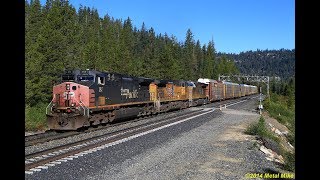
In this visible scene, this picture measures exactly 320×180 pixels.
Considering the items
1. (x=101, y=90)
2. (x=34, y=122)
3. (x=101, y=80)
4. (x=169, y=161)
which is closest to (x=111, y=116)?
(x=101, y=90)

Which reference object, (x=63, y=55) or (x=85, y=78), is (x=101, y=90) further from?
(x=63, y=55)

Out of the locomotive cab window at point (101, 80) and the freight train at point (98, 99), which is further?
the locomotive cab window at point (101, 80)

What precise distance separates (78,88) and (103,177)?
10.6m

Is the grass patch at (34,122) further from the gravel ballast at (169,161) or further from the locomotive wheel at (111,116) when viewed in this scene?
the gravel ballast at (169,161)

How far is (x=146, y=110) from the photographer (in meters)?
30.0

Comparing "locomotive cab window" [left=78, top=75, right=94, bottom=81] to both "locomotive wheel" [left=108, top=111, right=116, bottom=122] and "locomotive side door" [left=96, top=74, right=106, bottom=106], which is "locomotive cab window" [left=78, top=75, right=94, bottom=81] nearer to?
"locomotive side door" [left=96, top=74, right=106, bottom=106]

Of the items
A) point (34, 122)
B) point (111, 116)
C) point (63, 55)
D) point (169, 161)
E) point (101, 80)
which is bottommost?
point (169, 161)

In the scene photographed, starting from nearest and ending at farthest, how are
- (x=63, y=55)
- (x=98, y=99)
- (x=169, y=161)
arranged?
(x=169, y=161) < (x=98, y=99) < (x=63, y=55)

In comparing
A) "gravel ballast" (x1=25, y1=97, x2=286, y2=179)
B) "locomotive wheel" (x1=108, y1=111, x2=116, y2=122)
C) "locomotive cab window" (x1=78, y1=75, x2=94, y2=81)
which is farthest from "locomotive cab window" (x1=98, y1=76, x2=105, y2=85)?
"gravel ballast" (x1=25, y1=97, x2=286, y2=179)

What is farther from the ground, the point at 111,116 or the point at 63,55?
the point at 63,55

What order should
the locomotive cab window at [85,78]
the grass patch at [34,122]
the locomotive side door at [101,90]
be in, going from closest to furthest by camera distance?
the locomotive cab window at [85,78], the locomotive side door at [101,90], the grass patch at [34,122]

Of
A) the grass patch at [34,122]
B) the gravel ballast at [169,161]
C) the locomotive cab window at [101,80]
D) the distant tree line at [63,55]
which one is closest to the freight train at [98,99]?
the locomotive cab window at [101,80]
